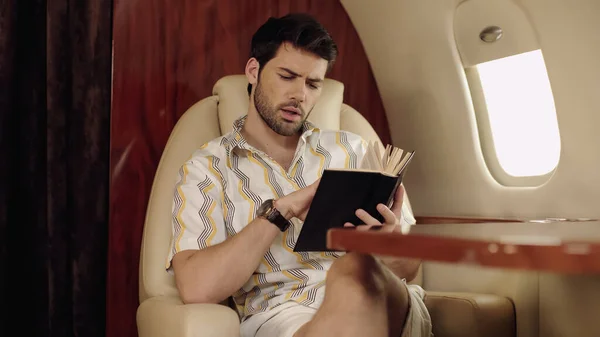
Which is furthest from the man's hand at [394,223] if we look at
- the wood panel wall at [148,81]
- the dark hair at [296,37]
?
the wood panel wall at [148,81]

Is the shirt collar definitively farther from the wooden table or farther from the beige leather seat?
the wooden table

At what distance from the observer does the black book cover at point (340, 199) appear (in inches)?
52.2

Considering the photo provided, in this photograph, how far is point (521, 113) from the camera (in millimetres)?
2287

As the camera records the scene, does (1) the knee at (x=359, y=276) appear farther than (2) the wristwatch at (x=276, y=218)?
No

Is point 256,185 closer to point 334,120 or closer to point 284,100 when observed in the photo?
point 284,100

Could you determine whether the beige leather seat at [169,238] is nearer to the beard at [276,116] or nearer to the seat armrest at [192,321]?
the seat armrest at [192,321]

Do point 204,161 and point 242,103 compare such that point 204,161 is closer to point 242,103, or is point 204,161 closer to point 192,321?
point 242,103

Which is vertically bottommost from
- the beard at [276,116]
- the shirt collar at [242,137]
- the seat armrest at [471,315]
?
the seat armrest at [471,315]

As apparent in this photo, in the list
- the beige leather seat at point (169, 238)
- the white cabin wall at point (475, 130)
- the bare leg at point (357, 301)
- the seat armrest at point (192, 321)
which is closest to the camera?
Answer: the bare leg at point (357, 301)

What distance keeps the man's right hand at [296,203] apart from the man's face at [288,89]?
1.24 ft

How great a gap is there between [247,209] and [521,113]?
1036mm

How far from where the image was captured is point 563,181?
1.98m

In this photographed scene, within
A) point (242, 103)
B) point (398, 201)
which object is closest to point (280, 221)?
point (398, 201)

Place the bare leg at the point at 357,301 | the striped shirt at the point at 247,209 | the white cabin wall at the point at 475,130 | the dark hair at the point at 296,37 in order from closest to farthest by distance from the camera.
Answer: the bare leg at the point at 357,301 → the striped shirt at the point at 247,209 → the white cabin wall at the point at 475,130 → the dark hair at the point at 296,37
